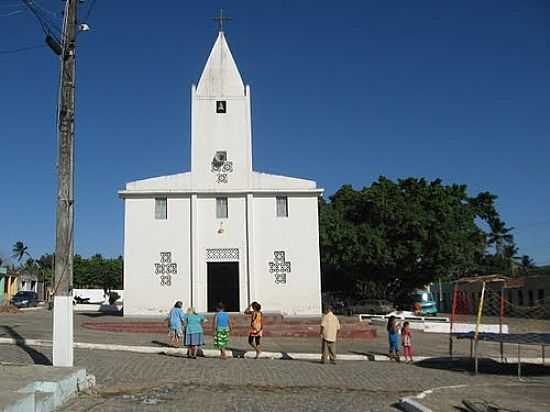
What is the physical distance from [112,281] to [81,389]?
72.3 metres

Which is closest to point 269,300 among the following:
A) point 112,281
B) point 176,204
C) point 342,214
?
point 176,204

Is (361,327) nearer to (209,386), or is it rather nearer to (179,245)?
(179,245)

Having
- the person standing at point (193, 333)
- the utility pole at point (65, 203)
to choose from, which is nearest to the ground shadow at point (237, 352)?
the person standing at point (193, 333)

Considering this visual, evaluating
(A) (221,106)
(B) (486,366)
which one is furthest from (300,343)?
(A) (221,106)

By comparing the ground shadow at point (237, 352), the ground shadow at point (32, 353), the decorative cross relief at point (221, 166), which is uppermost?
the decorative cross relief at point (221, 166)

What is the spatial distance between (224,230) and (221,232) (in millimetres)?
160

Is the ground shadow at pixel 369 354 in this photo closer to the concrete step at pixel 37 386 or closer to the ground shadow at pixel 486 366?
the ground shadow at pixel 486 366

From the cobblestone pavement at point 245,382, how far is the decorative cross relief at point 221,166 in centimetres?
1211

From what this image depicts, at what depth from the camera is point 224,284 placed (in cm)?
2686

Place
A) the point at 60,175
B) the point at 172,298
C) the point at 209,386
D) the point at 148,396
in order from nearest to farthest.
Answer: the point at 148,396, the point at 209,386, the point at 60,175, the point at 172,298

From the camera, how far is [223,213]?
88.3 feet

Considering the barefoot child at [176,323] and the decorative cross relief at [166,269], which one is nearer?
the barefoot child at [176,323]

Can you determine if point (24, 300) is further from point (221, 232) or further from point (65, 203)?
point (65, 203)

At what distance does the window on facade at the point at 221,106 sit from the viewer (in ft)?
91.1
